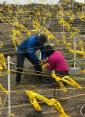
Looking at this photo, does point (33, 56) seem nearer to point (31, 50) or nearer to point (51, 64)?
point (31, 50)

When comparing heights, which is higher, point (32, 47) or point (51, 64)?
point (32, 47)

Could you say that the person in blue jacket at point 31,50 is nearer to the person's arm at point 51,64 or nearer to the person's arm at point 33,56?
the person's arm at point 33,56

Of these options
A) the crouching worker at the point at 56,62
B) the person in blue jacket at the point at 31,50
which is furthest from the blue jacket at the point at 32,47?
the crouching worker at the point at 56,62

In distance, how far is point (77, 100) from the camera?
9.02 meters

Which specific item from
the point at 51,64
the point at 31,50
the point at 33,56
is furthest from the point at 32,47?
the point at 51,64

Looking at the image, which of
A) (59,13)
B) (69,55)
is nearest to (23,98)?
(69,55)

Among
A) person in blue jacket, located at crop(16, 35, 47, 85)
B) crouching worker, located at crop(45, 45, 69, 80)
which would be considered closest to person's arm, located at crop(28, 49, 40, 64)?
person in blue jacket, located at crop(16, 35, 47, 85)

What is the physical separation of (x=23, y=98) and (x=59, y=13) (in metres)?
11.7

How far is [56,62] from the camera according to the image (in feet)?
32.7

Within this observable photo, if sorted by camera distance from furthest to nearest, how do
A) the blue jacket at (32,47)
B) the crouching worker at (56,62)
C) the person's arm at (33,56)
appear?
the person's arm at (33,56) → the blue jacket at (32,47) → the crouching worker at (56,62)

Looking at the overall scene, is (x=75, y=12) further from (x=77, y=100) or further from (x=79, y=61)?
(x=77, y=100)

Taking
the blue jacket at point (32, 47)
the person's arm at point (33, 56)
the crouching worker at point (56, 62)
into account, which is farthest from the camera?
the person's arm at point (33, 56)

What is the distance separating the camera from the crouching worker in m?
9.87

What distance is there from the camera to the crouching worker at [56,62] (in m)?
9.87
